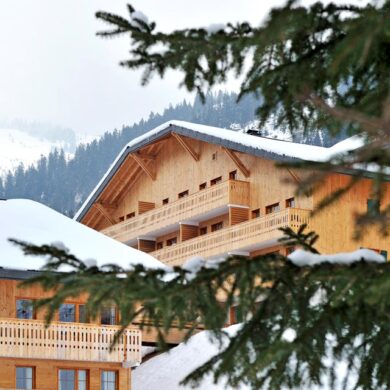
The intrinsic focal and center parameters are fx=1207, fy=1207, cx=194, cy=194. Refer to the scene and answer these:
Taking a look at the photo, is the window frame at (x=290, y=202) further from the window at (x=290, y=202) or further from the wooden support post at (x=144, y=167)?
the wooden support post at (x=144, y=167)

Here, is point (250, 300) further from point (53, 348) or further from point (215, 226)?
point (215, 226)

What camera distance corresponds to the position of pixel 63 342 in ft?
108

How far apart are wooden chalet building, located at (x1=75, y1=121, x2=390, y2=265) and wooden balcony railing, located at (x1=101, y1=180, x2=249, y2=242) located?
4 centimetres

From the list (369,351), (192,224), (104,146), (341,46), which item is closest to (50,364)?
(192,224)

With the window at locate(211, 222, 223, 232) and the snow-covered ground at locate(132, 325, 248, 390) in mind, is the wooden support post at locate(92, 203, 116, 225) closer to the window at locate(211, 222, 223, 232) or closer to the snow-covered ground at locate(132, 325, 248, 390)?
the window at locate(211, 222, 223, 232)

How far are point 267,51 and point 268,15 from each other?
127cm

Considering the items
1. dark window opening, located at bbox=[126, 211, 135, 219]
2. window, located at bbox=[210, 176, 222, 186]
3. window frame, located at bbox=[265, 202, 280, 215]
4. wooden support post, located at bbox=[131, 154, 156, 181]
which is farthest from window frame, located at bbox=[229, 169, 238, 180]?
dark window opening, located at bbox=[126, 211, 135, 219]

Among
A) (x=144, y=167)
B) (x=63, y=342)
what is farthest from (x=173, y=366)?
(x=144, y=167)

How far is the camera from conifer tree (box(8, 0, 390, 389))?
780 centimetres

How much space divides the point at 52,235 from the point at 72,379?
4.88 meters

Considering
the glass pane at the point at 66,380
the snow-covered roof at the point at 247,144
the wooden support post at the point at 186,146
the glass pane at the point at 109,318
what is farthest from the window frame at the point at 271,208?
the glass pane at the point at 66,380

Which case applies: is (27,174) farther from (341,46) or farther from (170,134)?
(341,46)

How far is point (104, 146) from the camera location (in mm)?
192000

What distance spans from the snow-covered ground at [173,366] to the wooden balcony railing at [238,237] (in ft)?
17.0
